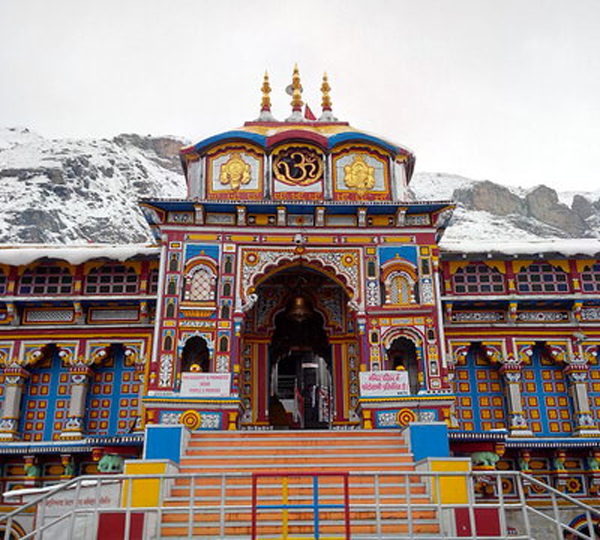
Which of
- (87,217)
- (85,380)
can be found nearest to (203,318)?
(85,380)

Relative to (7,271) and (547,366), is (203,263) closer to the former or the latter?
(7,271)

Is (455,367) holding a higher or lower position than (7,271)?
lower

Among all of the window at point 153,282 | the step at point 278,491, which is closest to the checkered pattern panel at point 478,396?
the step at point 278,491

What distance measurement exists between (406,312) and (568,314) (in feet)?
17.8

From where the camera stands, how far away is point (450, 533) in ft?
30.4

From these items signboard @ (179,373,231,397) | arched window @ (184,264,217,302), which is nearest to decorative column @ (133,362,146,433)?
signboard @ (179,373,231,397)

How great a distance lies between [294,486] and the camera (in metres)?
10.5

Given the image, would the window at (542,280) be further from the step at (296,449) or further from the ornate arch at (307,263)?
the step at (296,449)

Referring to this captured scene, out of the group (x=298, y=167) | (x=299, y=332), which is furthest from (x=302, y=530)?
(x=299, y=332)

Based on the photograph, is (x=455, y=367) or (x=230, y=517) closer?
(x=230, y=517)

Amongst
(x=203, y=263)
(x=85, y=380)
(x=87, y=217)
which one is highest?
(x=87, y=217)

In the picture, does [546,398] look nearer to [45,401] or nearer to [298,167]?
[298,167]

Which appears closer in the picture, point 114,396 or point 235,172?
point 235,172

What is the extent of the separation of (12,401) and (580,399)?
1508cm
